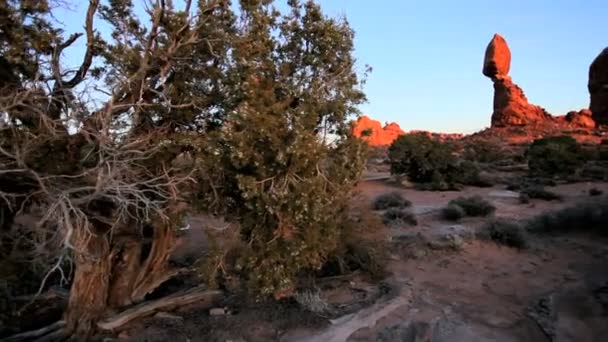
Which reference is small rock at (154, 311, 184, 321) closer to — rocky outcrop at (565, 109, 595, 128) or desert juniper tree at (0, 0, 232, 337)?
desert juniper tree at (0, 0, 232, 337)

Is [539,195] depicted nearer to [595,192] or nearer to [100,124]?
[595,192]

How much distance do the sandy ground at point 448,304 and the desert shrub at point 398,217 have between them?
4.94ft

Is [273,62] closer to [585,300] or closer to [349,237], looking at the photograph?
[349,237]

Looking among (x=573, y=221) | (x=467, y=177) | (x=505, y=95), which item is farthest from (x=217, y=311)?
(x=505, y=95)

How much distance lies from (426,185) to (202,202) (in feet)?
46.4

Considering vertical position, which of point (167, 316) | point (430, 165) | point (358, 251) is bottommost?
point (167, 316)

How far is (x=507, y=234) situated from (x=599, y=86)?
48282mm

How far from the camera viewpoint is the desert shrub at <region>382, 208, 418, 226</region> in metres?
13.3

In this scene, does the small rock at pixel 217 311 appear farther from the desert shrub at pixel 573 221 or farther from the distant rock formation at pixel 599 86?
the distant rock formation at pixel 599 86

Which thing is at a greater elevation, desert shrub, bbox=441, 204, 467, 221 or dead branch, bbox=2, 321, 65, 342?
desert shrub, bbox=441, 204, 467, 221

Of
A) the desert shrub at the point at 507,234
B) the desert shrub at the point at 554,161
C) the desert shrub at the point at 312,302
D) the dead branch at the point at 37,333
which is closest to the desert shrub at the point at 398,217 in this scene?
the desert shrub at the point at 507,234

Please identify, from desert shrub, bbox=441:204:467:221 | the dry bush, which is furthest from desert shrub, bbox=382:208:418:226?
the dry bush

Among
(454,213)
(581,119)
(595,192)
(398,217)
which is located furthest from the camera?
(581,119)

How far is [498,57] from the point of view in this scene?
5488cm
